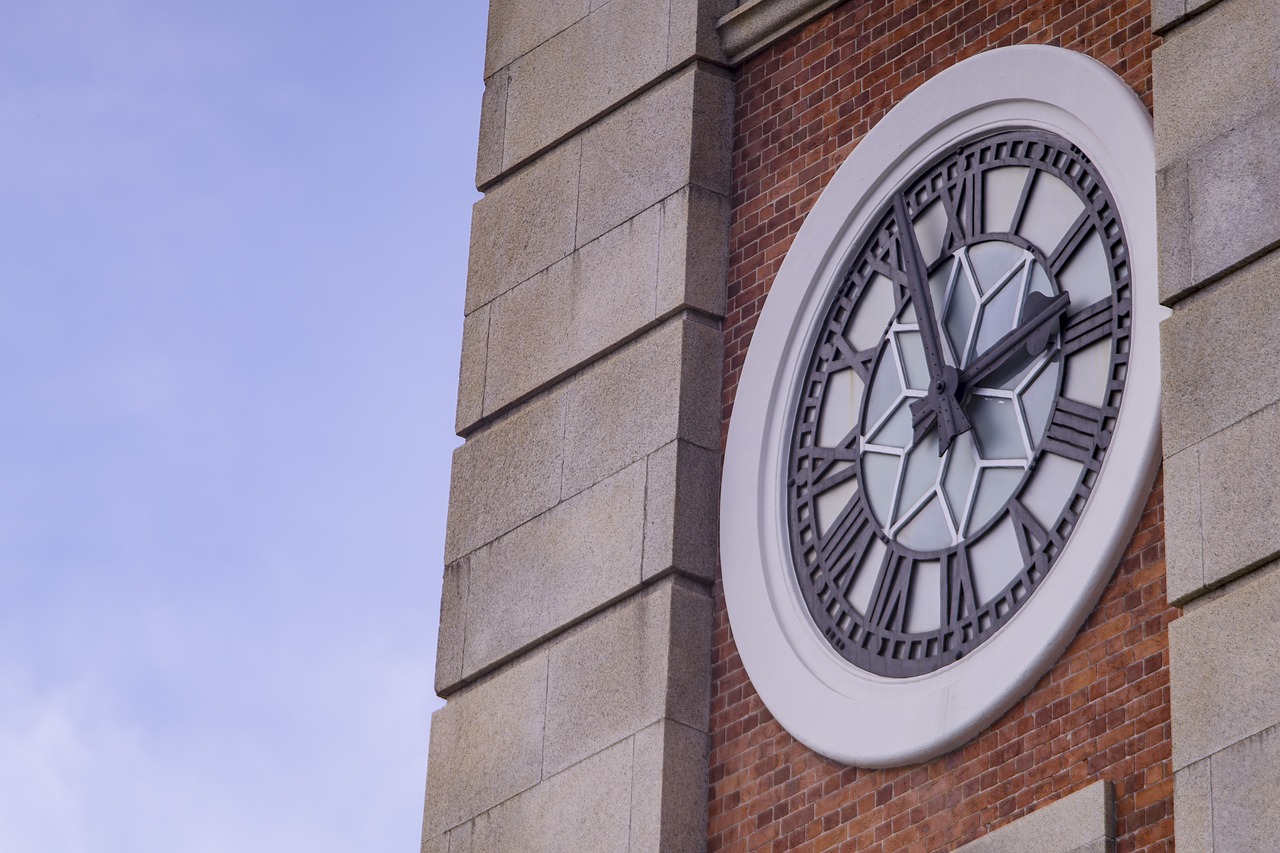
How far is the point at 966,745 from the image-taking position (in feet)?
37.1

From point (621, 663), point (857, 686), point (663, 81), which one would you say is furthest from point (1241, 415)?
point (663, 81)

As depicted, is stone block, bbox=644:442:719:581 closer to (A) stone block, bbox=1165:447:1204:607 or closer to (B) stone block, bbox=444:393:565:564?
(B) stone block, bbox=444:393:565:564

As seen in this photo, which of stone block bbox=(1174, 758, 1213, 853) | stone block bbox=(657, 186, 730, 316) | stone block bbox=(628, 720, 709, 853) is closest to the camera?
stone block bbox=(1174, 758, 1213, 853)

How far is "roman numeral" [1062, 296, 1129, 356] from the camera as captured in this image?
1157 cm

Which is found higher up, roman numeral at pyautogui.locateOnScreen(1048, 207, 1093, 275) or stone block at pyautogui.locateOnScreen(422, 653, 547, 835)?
roman numeral at pyautogui.locateOnScreen(1048, 207, 1093, 275)

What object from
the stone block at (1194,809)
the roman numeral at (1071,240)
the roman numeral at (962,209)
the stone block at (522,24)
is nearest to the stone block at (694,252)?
the roman numeral at (962,209)

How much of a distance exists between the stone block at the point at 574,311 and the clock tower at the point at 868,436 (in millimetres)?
21

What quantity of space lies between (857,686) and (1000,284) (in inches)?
71.3

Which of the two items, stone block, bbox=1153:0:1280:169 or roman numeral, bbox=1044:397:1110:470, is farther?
roman numeral, bbox=1044:397:1110:470

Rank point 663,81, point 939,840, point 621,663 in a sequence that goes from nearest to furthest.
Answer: point 939,840 < point 621,663 < point 663,81

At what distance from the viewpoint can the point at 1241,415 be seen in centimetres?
1051

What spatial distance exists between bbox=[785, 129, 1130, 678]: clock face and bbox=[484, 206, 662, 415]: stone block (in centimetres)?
120

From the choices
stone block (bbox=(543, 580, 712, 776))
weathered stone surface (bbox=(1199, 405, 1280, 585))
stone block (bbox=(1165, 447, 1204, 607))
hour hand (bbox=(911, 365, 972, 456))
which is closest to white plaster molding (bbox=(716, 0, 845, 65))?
hour hand (bbox=(911, 365, 972, 456))

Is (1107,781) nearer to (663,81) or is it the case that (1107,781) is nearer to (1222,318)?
(1222,318)
